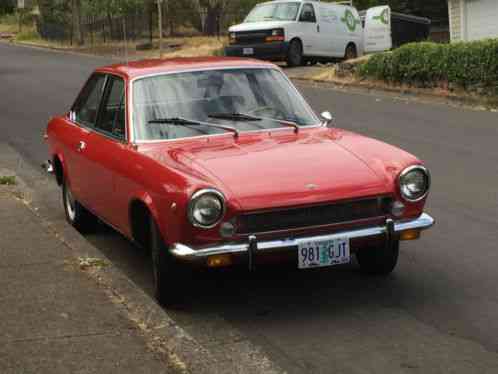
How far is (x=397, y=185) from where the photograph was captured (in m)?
6.51

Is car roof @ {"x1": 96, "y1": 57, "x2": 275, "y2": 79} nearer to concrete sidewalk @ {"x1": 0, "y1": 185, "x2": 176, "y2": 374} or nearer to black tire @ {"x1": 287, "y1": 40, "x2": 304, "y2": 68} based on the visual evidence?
concrete sidewalk @ {"x1": 0, "y1": 185, "x2": 176, "y2": 374}

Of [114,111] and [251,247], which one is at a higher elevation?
[114,111]

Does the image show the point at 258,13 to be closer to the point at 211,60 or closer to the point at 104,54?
the point at 104,54

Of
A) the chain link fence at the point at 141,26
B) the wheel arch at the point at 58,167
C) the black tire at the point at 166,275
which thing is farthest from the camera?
the chain link fence at the point at 141,26

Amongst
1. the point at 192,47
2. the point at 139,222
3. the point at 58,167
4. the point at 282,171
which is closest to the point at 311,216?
the point at 282,171

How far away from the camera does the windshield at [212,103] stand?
742cm

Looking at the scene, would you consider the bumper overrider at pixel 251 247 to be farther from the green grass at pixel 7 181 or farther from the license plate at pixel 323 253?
the green grass at pixel 7 181

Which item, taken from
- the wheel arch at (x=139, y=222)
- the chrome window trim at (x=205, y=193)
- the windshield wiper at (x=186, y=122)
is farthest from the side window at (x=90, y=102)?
the chrome window trim at (x=205, y=193)

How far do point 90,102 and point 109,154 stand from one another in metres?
1.36

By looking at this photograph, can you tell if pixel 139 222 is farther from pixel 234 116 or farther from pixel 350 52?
pixel 350 52

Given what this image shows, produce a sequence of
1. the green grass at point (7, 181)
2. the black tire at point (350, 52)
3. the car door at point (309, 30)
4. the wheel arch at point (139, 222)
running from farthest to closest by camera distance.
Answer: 1. the black tire at point (350, 52)
2. the car door at point (309, 30)
3. the green grass at point (7, 181)
4. the wheel arch at point (139, 222)

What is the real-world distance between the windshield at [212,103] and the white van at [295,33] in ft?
66.8

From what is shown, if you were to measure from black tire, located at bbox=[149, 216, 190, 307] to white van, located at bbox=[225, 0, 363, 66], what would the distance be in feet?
72.1

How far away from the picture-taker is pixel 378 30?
101ft
